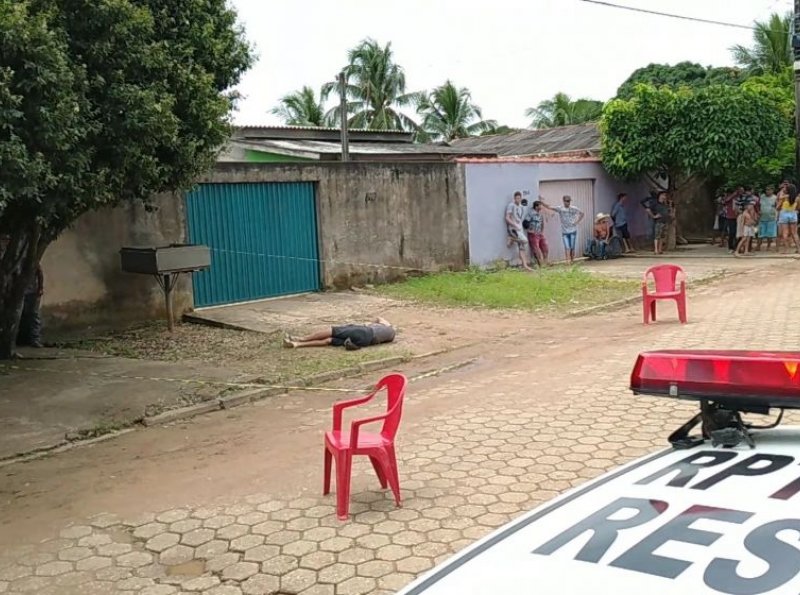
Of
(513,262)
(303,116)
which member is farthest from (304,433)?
(303,116)

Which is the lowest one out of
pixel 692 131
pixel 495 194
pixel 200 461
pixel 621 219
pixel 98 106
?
pixel 200 461

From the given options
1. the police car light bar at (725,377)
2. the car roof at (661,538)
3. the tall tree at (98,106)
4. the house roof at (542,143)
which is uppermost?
the house roof at (542,143)

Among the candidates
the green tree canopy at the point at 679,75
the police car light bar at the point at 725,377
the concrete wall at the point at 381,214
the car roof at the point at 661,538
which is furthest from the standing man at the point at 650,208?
the car roof at the point at 661,538

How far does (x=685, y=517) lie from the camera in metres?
1.76

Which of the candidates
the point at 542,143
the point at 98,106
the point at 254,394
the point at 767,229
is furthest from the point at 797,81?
the point at 98,106

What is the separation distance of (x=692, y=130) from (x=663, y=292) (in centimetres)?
859

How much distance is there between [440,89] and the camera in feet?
125

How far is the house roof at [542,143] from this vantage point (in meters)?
24.5

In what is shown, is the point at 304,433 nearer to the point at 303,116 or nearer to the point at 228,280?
the point at 228,280

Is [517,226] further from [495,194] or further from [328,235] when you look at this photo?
[328,235]

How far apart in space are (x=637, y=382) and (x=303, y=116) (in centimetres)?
3374

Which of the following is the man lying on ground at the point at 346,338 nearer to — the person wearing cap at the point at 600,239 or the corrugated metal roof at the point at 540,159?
the corrugated metal roof at the point at 540,159

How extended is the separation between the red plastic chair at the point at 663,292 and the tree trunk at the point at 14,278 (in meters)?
7.13

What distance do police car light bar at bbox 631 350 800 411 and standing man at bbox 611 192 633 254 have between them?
59.8ft
